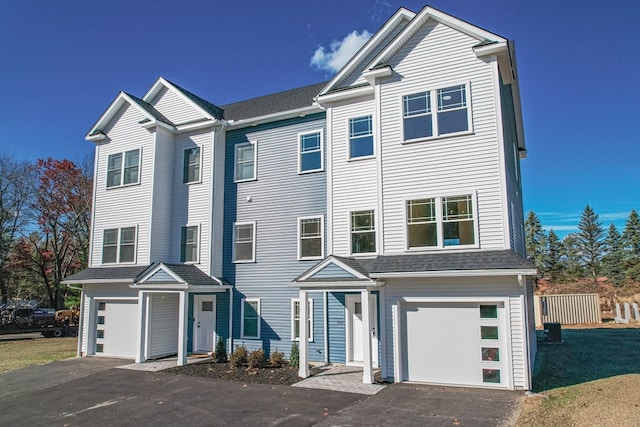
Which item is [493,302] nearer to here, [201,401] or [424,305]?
[424,305]

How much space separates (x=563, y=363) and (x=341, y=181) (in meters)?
8.94

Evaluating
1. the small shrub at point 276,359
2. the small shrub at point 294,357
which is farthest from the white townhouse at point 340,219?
the small shrub at point 276,359

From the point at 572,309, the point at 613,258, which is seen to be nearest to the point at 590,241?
the point at 613,258

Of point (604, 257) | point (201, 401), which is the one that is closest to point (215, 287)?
point (201, 401)

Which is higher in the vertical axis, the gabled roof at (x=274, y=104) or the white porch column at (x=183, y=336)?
the gabled roof at (x=274, y=104)

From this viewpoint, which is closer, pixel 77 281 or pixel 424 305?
pixel 424 305

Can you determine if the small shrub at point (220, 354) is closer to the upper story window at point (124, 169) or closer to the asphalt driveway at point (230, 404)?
the asphalt driveway at point (230, 404)

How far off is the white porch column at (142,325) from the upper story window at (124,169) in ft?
15.7

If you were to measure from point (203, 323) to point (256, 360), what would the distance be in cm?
353

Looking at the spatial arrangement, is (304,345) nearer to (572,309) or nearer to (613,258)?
(572,309)

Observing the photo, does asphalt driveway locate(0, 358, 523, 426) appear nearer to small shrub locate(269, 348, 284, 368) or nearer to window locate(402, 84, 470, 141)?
small shrub locate(269, 348, 284, 368)

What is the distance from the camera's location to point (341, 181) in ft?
47.2

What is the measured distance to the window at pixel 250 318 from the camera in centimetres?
1571

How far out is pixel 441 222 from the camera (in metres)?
12.0
